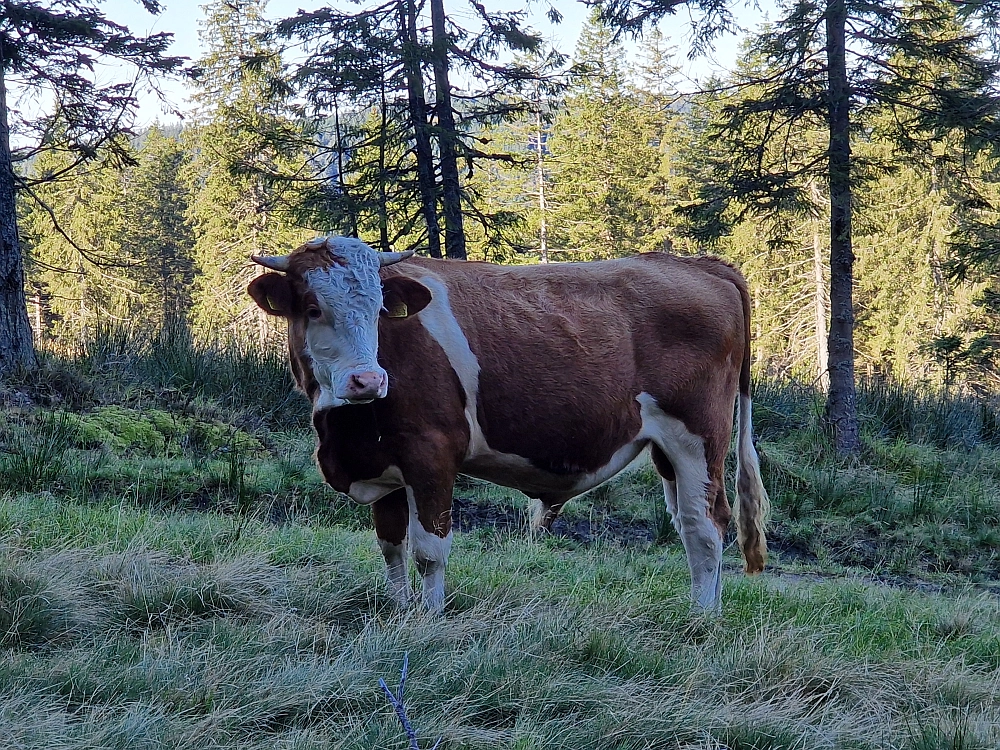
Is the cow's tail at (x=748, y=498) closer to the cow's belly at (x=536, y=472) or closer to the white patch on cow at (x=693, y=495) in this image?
the white patch on cow at (x=693, y=495)

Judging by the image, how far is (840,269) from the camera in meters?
10.5

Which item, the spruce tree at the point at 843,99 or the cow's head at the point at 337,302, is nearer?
the cow's head at the point at 337,302

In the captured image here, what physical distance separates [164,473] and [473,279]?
3.61m

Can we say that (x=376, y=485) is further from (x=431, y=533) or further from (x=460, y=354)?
(x=460, y=354)

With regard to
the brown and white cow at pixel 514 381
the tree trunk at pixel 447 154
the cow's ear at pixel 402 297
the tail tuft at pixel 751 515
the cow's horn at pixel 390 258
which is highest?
the tree trunk at pixel 447 154

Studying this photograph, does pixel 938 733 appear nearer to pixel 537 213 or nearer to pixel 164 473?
pixel 164 473

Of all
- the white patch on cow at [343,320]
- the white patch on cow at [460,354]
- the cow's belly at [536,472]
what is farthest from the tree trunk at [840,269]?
the white patch on cow at [343,320]

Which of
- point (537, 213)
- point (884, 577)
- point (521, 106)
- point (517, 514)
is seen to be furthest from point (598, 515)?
point (537, 213)

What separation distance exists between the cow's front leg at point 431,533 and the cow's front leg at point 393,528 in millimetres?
284

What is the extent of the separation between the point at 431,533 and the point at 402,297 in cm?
114

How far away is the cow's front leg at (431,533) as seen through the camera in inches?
171

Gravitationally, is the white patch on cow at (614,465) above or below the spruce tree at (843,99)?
below

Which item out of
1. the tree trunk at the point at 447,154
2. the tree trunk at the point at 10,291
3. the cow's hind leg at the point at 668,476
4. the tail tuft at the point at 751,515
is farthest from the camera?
the tree trunk at the point at 447,154

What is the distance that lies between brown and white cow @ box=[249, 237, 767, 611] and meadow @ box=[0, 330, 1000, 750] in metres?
0.39
